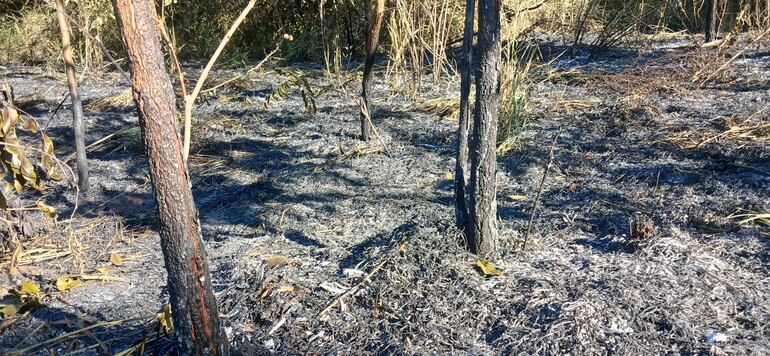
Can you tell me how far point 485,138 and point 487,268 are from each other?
60 cm

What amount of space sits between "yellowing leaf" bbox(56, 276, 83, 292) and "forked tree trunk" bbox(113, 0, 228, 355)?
145 cm

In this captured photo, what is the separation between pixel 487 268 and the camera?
3.38m

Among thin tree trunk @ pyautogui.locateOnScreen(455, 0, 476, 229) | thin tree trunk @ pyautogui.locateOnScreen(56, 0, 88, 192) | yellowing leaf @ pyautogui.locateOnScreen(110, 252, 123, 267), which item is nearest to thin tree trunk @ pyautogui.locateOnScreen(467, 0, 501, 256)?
thin tree trunk @ pyautogui.locateOnScreen(455, 0, 476, 229)

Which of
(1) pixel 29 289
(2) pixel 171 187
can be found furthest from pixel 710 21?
(1) pixel 29 289

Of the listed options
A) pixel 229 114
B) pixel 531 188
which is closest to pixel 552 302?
pixel 531 188

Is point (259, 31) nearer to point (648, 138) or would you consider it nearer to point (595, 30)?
point (595, 30)

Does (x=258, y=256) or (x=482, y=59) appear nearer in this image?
(x=482, y=59)

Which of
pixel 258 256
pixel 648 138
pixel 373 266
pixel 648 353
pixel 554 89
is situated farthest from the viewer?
pixel 554 89

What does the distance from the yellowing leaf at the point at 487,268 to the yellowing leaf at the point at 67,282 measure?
204cm

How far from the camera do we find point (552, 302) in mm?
3082

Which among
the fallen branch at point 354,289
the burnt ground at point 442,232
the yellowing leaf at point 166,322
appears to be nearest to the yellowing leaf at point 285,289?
the burnt ground at point 442,232

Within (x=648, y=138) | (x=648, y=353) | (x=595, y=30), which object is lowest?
(x=648, y=353)

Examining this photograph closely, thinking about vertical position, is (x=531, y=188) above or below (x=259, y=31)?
below

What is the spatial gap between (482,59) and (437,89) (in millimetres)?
3204
